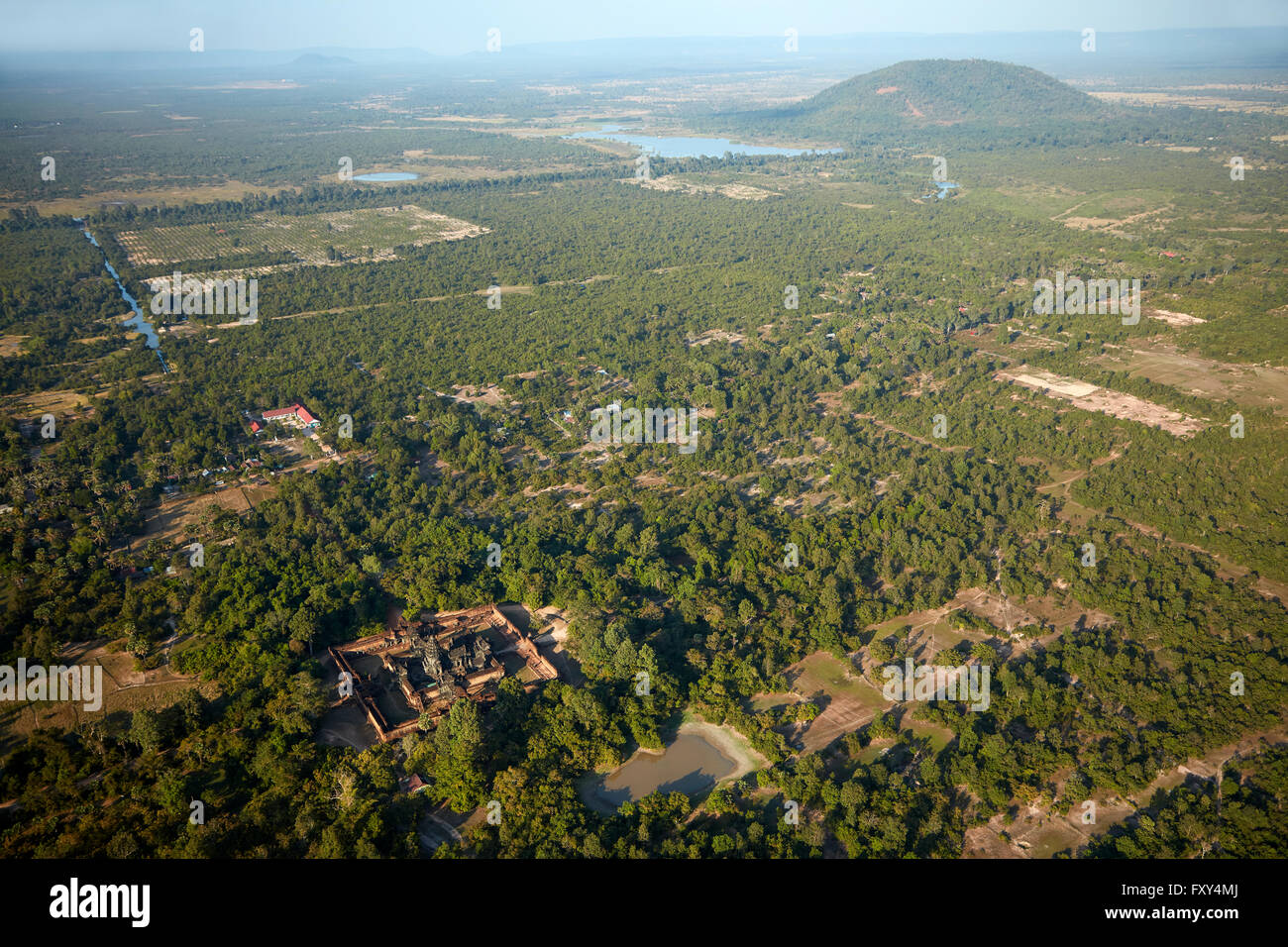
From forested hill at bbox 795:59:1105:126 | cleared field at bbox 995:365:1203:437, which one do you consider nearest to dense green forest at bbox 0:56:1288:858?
cleared field at bbox 995:365:1203:437

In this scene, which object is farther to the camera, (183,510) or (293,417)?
(293,417)

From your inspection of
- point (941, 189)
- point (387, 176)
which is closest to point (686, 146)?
point (387, 176)

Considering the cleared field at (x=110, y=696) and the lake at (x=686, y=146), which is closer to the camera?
the cleared field at (x=110, y=696)

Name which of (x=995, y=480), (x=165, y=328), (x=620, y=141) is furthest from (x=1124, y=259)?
(x=620, y=141)

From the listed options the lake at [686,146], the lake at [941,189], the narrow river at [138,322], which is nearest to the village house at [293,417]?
the narrow river at [138,322]

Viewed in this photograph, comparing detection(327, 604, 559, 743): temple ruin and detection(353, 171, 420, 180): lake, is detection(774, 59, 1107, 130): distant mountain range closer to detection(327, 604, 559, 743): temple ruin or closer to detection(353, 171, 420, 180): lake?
detection(353, 171, 420, 180): lake

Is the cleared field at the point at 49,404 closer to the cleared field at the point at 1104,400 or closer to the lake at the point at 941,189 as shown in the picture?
the cleared field at the point at 1104,400

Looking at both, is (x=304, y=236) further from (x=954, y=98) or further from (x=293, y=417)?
(x=954, y=98)
